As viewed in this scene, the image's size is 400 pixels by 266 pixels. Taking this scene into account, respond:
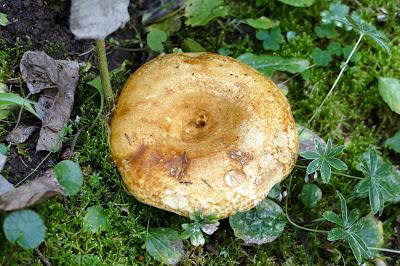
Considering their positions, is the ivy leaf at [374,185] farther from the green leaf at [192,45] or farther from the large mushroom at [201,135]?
the green leaf at [192,45]

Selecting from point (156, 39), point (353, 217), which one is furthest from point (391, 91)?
point (156, 39)

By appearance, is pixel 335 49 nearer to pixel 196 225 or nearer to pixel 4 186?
pixel 196 225

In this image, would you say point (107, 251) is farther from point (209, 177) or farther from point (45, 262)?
point (209, 177)

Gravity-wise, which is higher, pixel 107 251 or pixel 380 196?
pixel 107 251

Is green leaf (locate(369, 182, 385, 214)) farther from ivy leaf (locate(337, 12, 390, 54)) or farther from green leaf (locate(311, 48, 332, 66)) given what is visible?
green leaf (locate(311, 48, 332, 66))

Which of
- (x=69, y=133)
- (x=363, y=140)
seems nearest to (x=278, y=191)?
(x=363, y=140)

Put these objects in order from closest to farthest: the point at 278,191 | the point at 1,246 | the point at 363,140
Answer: the point at 1,246, the point at 278,191, the point at 363,140
